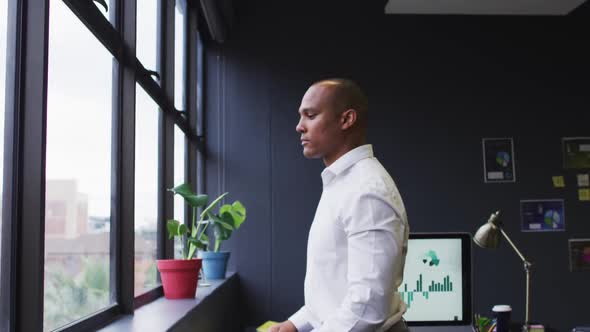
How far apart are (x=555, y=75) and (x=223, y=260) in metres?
2.79

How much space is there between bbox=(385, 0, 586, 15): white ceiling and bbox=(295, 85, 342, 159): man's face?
3.31 meters

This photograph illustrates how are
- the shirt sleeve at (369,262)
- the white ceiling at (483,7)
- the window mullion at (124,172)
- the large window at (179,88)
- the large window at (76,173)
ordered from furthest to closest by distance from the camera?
the white ceiling at (483,7) < the large window at (179,88) < the window mullion at (124,172) < the large window at (76,173) < the shirt sleeve at (369,262)

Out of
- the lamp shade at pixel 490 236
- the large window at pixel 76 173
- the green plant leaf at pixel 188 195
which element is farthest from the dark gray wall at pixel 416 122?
the large window at pixel 76 173

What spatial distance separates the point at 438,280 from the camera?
2732 mm

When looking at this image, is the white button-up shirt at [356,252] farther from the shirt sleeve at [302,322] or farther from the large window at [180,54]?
the large window at [180,54]

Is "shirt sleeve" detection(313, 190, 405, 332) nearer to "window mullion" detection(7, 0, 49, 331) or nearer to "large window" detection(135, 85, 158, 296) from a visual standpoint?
"window mullion" detection(7, 0, 49, 331)

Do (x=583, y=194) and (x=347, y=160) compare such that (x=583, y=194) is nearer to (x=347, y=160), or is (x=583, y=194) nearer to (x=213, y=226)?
(x=213, y=226)

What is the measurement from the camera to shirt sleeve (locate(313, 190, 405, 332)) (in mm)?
1237

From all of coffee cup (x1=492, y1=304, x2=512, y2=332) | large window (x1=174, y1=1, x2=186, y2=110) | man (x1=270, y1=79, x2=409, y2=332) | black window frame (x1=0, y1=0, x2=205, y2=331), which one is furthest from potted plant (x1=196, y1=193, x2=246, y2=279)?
man (x1=270, y1=79, x2=409, y2=332)

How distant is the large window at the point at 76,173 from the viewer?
5.62 ft

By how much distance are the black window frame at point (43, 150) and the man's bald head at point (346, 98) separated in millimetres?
647

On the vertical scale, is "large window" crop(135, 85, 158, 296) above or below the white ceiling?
below

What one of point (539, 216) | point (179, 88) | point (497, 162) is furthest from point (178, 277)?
point (539, 216)

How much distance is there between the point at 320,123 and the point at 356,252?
301 millimetres
